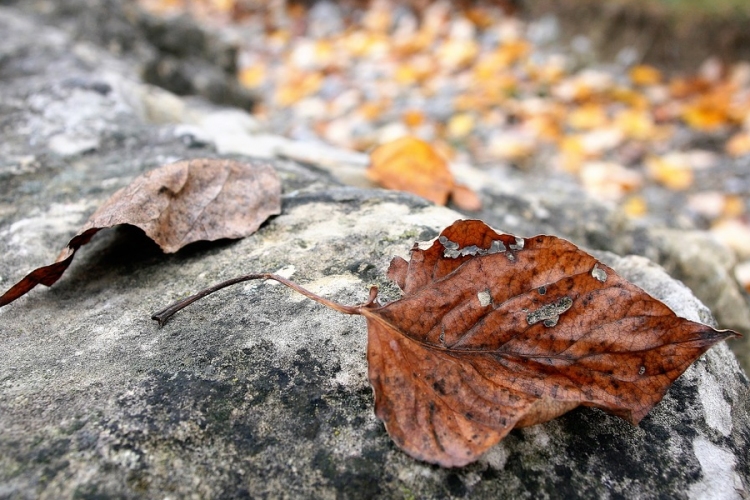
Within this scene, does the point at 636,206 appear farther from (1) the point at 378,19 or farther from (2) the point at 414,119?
(1) the point at 378,19

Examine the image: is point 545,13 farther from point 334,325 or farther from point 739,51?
point 334,325

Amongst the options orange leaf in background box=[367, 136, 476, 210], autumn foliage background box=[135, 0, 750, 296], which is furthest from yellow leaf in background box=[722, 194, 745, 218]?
orange leaf in background box=[367, 136, 476, 210]

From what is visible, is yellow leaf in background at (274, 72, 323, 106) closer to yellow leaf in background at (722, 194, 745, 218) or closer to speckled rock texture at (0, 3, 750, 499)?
yellow leaf in background at (722, 194, 745, 218)

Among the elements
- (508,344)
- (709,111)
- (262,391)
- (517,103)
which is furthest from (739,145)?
(262,391)

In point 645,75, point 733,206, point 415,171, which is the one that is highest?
point 415,171

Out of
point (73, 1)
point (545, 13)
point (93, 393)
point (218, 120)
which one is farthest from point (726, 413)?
point (545, 13)

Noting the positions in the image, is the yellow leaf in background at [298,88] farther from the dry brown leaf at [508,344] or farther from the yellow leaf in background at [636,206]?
the dry brown leaf at [508,344]
